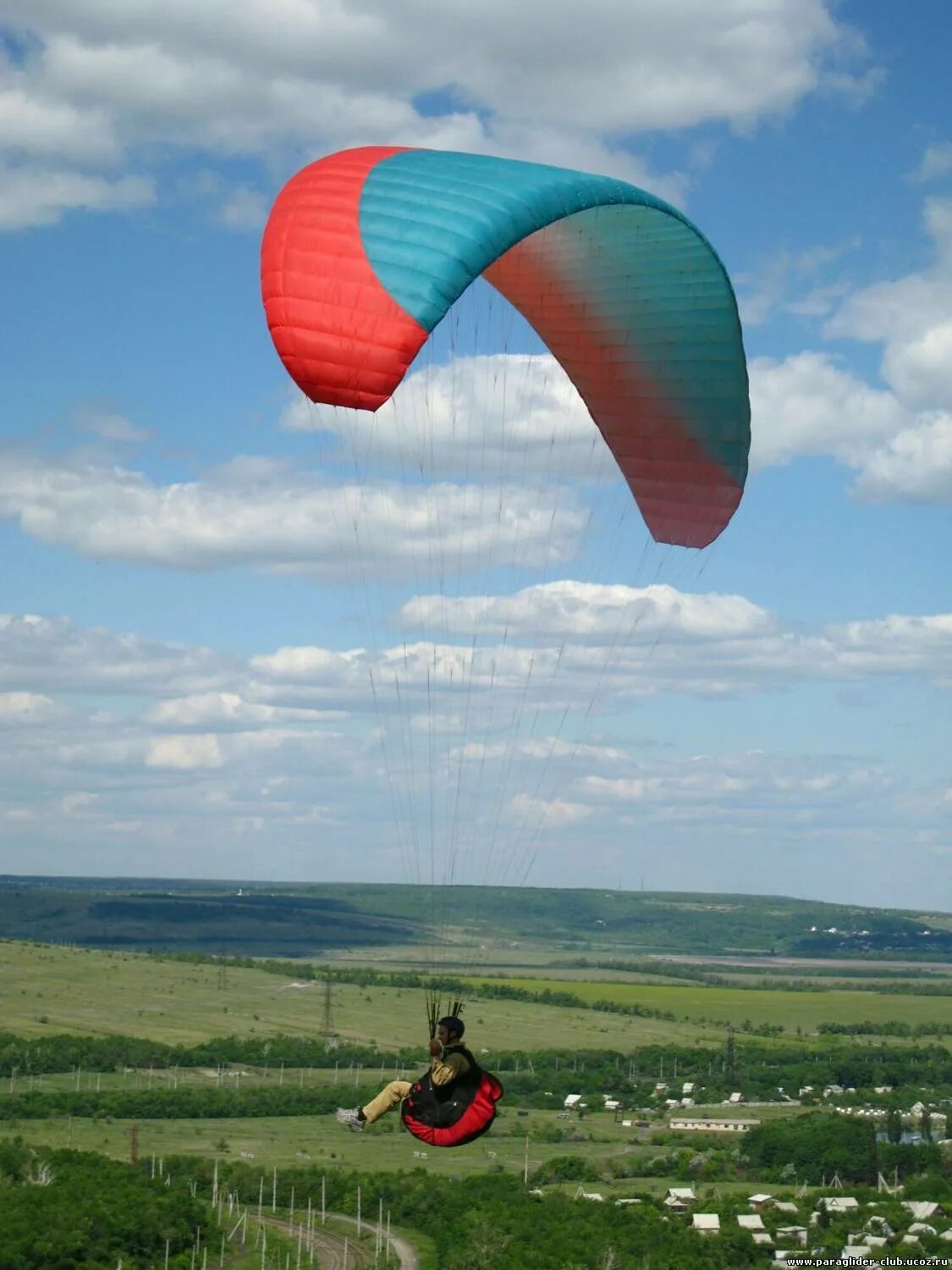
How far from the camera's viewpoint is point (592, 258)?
2419 centimetres

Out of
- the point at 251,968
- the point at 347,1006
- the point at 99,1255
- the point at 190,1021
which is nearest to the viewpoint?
the point at 99,1255


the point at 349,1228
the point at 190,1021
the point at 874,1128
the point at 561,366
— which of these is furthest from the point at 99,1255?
the point at 190,1021

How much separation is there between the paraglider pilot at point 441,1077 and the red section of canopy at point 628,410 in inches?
329

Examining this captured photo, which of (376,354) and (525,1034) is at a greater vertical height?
(376,354)

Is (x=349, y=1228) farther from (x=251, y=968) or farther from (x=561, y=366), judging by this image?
(x=251, y=968)

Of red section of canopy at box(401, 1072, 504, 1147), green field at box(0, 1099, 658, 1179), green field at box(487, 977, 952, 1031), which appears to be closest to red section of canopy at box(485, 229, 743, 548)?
red section of canopy at box(401, 1072, 504, 1147)

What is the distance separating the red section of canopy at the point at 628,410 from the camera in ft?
81.4

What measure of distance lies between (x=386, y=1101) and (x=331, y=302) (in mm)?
8291

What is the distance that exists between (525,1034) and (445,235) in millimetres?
105690

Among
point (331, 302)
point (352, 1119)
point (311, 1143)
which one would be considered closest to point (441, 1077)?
point (352, 1119)

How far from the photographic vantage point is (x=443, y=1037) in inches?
807

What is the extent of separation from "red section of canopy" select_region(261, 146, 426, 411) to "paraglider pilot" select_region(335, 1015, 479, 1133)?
655cm

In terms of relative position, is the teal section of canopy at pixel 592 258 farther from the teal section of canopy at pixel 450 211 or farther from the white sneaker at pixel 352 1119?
the white sneaker at pixel 352 1119

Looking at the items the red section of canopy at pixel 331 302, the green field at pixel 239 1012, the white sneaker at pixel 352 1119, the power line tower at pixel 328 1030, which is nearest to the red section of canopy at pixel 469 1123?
the white sneaker at pixel 352 1119
